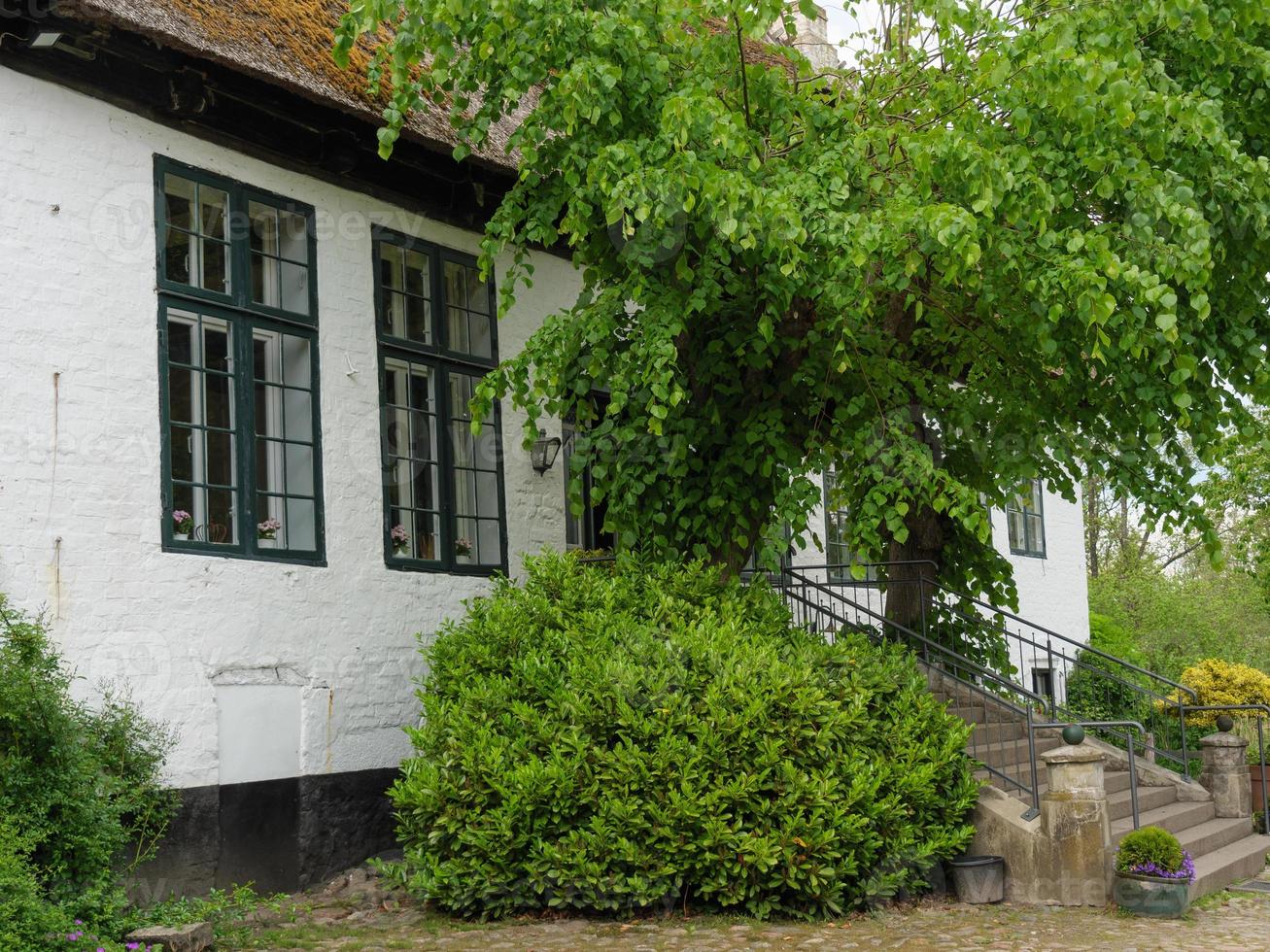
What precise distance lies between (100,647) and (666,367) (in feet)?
12.2

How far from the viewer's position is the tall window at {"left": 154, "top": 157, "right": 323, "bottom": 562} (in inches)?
336

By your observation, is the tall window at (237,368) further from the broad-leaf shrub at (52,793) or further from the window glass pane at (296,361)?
the broad-leaf shrub at (52,793)

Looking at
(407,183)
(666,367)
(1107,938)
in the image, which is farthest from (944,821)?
(407,183)

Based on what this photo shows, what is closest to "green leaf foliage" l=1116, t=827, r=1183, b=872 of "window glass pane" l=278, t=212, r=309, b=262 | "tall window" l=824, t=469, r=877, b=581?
"tall window" l=824, t=469, r=877, b=581

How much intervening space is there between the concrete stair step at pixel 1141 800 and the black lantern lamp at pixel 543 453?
5068mm

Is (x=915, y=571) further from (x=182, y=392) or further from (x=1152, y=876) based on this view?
(x=182, y=392)

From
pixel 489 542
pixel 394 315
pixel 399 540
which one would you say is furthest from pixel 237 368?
pixel 489 542

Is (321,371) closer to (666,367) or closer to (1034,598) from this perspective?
(666,367)

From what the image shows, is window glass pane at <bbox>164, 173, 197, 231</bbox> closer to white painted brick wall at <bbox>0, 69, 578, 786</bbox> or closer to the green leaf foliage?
white painted brick wall at <bbox>0, 69, 578, 786</bbox>

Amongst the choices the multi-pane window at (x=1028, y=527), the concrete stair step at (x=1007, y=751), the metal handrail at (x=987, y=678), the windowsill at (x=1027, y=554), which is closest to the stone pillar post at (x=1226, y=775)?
the concrete stair step at (x=1007, y=751)

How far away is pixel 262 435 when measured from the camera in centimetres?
910

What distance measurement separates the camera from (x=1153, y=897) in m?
8.29

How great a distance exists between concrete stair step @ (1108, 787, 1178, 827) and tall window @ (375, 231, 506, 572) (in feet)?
16.6

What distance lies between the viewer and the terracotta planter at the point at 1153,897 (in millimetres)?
8281
